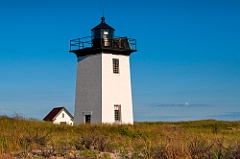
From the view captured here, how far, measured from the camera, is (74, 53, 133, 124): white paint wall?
1195 inches

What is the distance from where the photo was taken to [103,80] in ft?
100

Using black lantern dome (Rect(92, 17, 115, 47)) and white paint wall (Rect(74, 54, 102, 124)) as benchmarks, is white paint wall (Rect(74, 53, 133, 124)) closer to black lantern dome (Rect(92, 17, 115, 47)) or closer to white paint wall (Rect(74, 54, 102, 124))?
white paint wall (Rect(74, 54, 102, 124))

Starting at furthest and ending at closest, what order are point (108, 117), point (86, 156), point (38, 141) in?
point (108, 117)
point (38, 141)
point (86, 156)

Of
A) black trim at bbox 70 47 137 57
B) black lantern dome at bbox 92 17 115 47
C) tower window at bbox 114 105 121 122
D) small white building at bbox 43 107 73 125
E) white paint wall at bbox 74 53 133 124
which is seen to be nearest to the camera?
white paint wall at bbox 74 53 133 124

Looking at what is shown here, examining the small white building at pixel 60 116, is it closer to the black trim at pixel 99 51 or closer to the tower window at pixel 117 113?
the black trim at pixel 99 51

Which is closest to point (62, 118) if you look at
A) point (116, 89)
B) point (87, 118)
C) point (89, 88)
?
point (87, 118)

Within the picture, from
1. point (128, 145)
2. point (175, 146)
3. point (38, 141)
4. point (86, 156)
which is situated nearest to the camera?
point (175, 146)

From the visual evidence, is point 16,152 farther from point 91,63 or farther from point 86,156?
point 91,63

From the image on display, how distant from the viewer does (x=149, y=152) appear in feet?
34.8

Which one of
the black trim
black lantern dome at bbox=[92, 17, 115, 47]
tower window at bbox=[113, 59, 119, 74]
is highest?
black lantern dome at bbox=[92, 17, 115, 47]

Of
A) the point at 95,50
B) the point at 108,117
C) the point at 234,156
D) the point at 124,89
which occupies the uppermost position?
the point at 95,50

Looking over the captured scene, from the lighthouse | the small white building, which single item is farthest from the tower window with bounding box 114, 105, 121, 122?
the small white building

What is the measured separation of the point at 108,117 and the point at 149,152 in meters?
19.8

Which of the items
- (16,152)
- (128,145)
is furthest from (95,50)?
(16,152)
